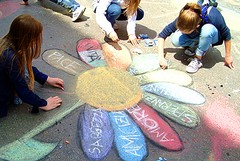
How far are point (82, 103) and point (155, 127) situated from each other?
20.7 inches

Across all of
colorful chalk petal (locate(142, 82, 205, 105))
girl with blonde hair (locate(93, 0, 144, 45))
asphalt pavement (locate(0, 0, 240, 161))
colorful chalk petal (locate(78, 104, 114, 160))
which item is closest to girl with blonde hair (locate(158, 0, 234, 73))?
asphalt pavement (locate(0, 0, 240, 161))

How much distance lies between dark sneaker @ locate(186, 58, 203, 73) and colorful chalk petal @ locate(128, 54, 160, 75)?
27 cm

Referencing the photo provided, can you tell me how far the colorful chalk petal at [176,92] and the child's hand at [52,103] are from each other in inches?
25.5

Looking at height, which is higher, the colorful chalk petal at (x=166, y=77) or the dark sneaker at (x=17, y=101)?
the colorful chalk petal at (x=166, y=77)

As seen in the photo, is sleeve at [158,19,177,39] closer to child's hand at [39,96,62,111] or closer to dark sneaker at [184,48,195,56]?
dark sneaker at [184,48,195,56]

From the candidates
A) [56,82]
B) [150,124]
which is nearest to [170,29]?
[150,124]

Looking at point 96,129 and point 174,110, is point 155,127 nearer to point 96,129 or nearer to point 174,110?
point 174,110

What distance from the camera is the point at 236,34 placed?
3.31m

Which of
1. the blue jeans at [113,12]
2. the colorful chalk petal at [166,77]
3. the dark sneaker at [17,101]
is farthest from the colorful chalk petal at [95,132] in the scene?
the blue jeans at [113,12]

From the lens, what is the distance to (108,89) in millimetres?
2236

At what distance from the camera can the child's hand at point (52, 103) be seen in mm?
2012

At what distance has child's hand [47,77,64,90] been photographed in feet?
7.20

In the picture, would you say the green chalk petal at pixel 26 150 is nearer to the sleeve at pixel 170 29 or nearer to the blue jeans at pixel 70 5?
the sleeve at pixel 170 29

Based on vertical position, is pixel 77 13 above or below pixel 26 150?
above
